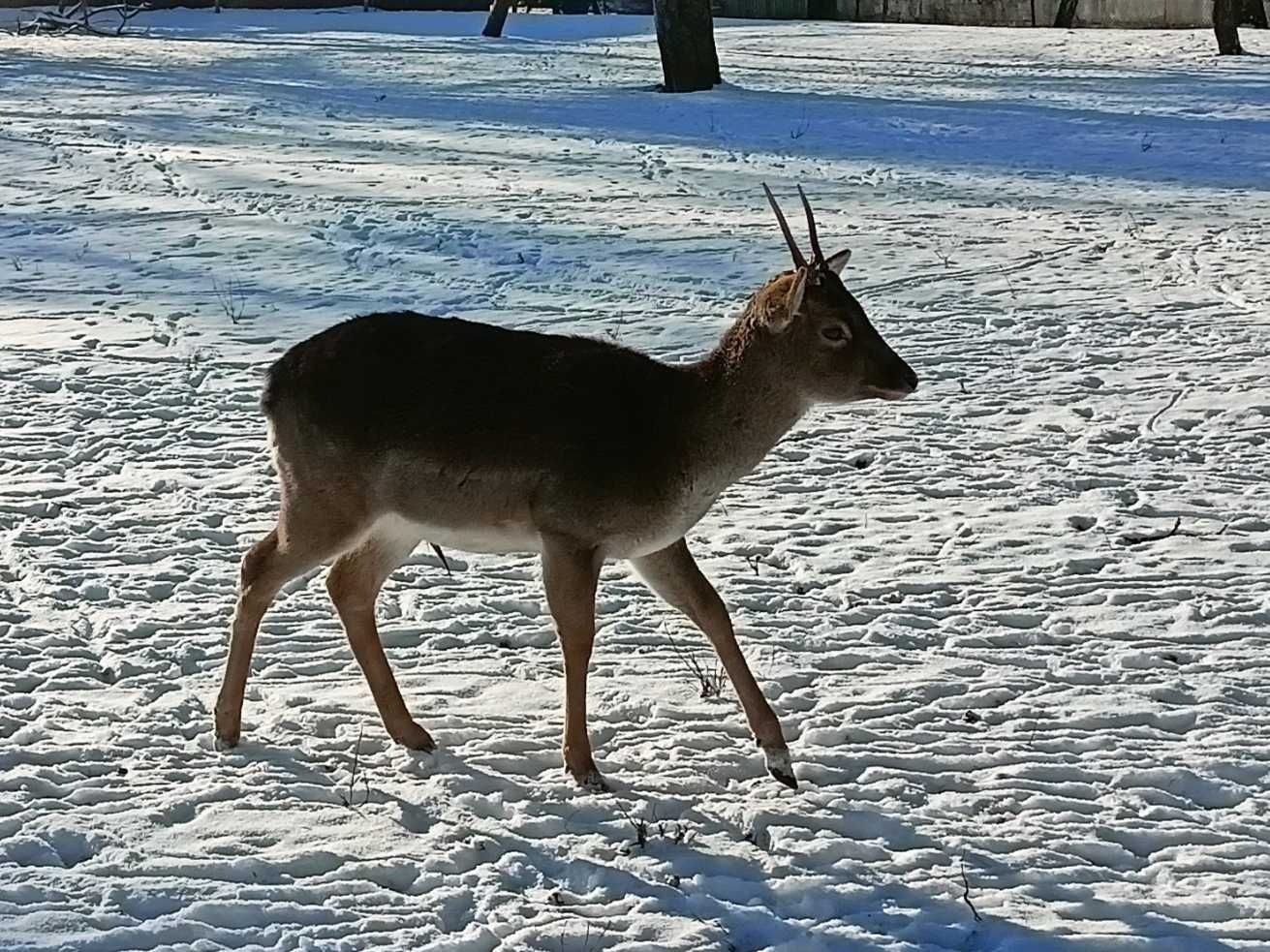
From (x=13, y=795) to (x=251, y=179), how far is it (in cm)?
1186

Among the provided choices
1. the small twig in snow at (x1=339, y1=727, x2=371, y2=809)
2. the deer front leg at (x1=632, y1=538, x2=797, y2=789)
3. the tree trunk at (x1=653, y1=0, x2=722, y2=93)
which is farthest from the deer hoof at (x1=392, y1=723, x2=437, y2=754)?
the tree trunk at (x1=653, y1=0, x2=722, y2=93)

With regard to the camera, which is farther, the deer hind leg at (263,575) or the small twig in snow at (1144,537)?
the small twig in snow at (1144,537)

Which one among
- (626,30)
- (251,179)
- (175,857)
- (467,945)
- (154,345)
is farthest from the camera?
(626,30)

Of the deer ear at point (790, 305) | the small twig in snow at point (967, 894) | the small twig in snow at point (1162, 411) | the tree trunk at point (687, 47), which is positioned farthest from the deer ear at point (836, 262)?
the tree trunk at point (687, 47)

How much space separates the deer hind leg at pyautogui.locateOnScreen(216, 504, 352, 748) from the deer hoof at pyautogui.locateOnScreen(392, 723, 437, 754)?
0.53m

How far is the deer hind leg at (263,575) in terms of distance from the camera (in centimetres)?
518

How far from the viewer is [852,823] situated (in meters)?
4.82

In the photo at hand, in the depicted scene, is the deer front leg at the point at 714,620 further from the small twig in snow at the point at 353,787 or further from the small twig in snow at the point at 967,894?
the small twig in snow at the point at 353,787

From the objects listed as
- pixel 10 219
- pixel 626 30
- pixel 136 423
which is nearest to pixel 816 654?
pixel 136 423

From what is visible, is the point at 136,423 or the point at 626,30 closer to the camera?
the point at 136,423

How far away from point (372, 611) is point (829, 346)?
1.77 m

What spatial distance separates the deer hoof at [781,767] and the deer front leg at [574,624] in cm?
53

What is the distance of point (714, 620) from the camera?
529 centimetres

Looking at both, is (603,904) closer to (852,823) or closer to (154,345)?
(852,823)
